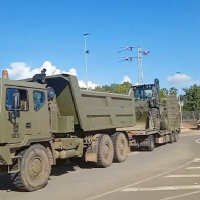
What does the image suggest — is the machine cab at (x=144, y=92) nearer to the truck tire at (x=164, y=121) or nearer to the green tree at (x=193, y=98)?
the truck tire at (x=164, y=121)

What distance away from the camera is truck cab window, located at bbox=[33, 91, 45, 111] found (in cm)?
942

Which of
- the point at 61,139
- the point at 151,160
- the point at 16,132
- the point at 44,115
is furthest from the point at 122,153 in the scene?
the point at 16,132

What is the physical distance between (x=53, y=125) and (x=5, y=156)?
2375mm

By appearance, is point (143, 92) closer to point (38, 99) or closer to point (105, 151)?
point (105, 151)

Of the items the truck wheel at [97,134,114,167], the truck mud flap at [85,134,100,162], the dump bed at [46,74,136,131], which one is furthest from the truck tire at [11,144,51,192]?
the truck wheel at [97,134,114,167]

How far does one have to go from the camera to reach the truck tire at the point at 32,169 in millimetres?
8609

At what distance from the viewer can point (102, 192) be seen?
8.35 meters

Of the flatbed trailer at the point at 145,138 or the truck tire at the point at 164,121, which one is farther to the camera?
the truck tire at the point at 164,121

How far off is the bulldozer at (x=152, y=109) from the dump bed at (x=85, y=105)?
16.8ft

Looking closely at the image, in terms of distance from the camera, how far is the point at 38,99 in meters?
9.58

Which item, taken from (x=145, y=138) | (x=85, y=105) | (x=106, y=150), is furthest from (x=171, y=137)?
(x=85, y=105)

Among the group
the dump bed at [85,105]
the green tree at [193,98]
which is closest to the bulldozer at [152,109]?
the dump bed at [85,105]

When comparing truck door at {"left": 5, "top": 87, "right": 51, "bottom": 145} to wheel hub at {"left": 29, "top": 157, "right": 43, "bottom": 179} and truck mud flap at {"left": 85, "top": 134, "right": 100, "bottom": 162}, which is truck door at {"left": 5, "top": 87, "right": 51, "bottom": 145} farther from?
truck mud flap at {"left": 85, "top": 134, "right": 100, "bottom": 162}

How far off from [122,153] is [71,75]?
459cm
